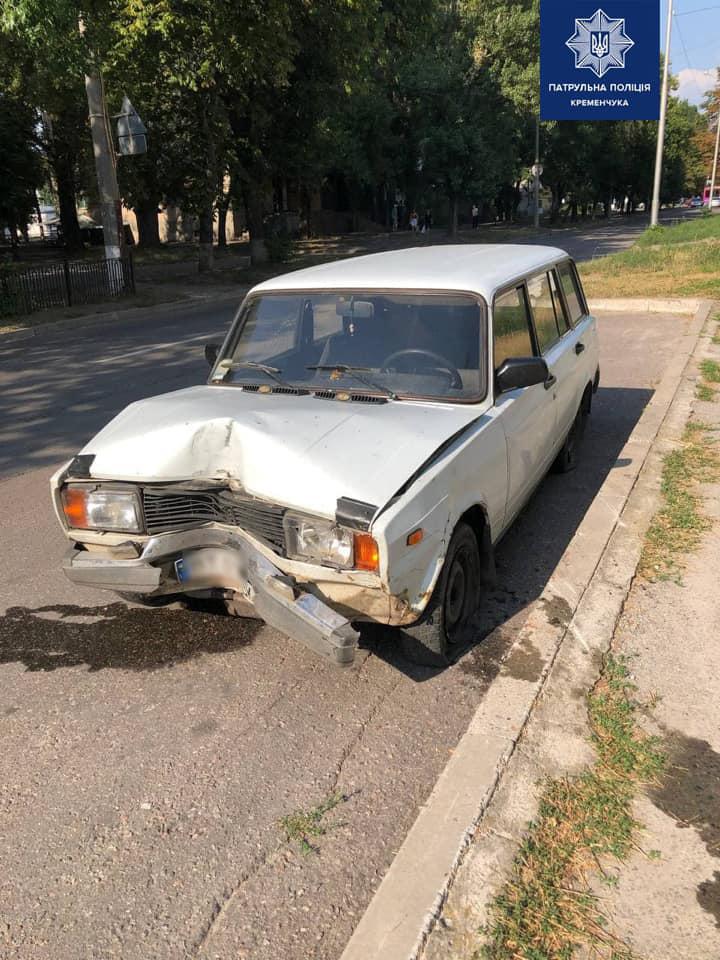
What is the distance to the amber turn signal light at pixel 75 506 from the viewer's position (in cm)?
354

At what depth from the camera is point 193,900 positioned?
2.42m

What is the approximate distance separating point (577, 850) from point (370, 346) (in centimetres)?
260

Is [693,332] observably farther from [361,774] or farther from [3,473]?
[361,774]

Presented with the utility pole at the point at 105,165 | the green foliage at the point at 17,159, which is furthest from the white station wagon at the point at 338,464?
the green foliage at the point at 17,159

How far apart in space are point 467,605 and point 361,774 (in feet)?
3.53

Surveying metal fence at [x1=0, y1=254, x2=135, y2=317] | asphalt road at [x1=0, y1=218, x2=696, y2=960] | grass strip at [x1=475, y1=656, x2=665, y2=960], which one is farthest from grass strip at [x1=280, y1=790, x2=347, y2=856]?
metal fence at [x1=0, y1=254, x2=135, y2=317]

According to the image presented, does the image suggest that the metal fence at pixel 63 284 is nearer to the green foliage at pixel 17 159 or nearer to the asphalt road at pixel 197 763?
the green foliage at pixel 17 159

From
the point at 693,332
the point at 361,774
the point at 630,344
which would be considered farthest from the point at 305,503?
the point at 693,332

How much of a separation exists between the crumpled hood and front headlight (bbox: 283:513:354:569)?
0.07 meters

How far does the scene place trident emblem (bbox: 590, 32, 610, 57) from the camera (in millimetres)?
20750

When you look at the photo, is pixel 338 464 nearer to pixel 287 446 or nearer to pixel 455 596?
pixel 287 446

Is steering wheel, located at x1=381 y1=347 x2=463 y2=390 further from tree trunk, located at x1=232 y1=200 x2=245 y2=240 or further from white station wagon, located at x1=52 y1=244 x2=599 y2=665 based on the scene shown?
tree trunk, located at x1=232 y1=200 x2=245 y2=240

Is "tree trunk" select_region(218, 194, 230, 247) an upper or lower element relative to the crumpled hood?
upper

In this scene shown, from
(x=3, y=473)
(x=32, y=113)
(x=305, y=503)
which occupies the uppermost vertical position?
(x=32, y=113)
